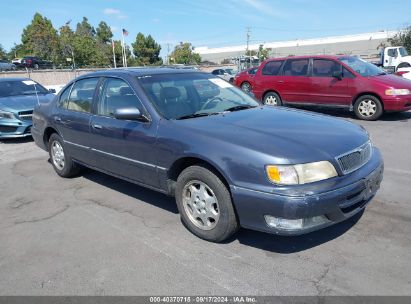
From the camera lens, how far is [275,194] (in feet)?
9.77

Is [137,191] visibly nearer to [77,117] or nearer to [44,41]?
[77,117]

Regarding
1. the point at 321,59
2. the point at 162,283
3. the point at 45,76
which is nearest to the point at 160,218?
the point at 162,283

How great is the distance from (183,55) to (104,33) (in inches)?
809

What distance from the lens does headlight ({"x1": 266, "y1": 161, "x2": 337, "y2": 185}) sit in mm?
2984

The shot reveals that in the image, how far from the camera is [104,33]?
80.9 m

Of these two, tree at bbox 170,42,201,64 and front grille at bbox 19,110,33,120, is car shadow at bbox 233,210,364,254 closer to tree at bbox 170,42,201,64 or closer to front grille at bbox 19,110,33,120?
front grille at bbox 19,110,33,120

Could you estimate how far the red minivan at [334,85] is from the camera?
30.1 ft

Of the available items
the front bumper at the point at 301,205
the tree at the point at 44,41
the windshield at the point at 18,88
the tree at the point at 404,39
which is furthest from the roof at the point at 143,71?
the tree at the point at 44,41

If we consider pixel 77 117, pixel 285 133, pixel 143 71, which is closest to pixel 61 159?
pixel 77 117

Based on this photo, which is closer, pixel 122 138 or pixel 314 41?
pixel 122 138

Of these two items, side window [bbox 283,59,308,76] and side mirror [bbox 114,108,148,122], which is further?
side window [bbox 283,59,308,76]

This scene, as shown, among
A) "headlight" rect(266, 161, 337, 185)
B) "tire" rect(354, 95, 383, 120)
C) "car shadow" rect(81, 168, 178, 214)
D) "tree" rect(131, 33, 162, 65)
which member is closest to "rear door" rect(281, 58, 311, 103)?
"tire" rect(354, 95, 383, 120)

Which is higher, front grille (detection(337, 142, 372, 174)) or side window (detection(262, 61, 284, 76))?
side window (detection(262, 61, 284, 76))

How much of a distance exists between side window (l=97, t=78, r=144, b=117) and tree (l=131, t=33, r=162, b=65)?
214 feet
